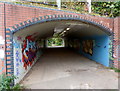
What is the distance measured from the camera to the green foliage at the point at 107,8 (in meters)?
6.55

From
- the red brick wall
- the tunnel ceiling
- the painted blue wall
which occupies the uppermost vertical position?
the red brick wall

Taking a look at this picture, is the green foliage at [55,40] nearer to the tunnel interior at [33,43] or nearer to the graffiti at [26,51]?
the tunnel interior at [33,43]

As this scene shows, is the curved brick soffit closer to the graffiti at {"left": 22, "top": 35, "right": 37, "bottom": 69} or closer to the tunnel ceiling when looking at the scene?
the tunnel ceiling

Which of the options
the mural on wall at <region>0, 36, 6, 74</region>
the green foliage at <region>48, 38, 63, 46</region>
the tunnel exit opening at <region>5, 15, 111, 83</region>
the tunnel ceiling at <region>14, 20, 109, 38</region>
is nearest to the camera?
the mural on wall at <region>0, 36, 6, 74</region>

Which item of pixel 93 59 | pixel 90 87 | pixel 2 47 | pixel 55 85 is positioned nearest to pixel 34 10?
pixel 2 47

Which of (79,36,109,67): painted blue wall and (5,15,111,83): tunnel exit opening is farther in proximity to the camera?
(79,36,109,67): painted blue wall

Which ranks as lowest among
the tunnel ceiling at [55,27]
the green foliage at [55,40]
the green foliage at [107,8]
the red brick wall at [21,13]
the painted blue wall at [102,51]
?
the green foliage at [55,40]

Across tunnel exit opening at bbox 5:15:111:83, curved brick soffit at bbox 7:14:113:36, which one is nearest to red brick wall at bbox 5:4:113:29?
curved brick soffit at bbox 7:14:113:36

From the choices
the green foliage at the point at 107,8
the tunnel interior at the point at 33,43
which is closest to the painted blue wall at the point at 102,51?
the tunnel interior at the point at 33,43

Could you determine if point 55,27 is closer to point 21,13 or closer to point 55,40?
point 21,13

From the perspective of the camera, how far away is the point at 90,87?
3820mm

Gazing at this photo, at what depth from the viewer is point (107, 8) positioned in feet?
23.3

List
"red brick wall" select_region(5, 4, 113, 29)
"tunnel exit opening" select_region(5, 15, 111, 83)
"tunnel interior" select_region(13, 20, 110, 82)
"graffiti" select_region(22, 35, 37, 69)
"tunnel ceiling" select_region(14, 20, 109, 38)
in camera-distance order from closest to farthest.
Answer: "red brick wall" select_region(5, 4, 113, 29) → "tunnel exit opening" select_region(5, 15, 111, 83) → "tunnel interior" select_region(13, 20, 110, 82) → "tunnel ceiling" select_region(14, 20, 109, 38) → "graffiti" select_region(22, 35, 37, 69)

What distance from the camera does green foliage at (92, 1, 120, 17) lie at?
6554 millimetres
